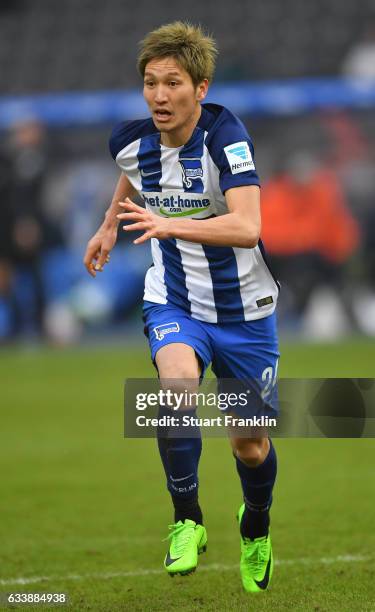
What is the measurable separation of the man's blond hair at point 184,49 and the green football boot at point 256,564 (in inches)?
81.3

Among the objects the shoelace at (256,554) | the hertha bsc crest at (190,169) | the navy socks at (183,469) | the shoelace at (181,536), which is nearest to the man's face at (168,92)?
the hertha bsc crest at (190,169)

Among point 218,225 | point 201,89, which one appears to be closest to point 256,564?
point 218,225

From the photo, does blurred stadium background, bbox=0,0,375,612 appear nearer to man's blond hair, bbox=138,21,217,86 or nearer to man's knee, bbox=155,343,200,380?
man's knee, bbox=155,343,200,380

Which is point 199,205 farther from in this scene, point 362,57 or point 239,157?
point 362,57

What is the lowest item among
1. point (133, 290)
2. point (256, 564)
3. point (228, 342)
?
point (133, 290)

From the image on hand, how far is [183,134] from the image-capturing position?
5199 mm

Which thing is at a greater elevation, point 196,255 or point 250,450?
point 196,255

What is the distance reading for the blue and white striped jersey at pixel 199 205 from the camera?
5184 millimetres

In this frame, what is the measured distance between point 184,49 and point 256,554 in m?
2.23

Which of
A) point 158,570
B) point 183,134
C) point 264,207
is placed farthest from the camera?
point 264,207

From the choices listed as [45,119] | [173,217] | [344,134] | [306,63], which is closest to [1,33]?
[306,63]

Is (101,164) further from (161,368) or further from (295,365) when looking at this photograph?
(161,368)

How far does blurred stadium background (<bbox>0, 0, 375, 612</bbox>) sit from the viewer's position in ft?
19.9

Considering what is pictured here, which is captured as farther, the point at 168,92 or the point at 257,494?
the point at 257,494
